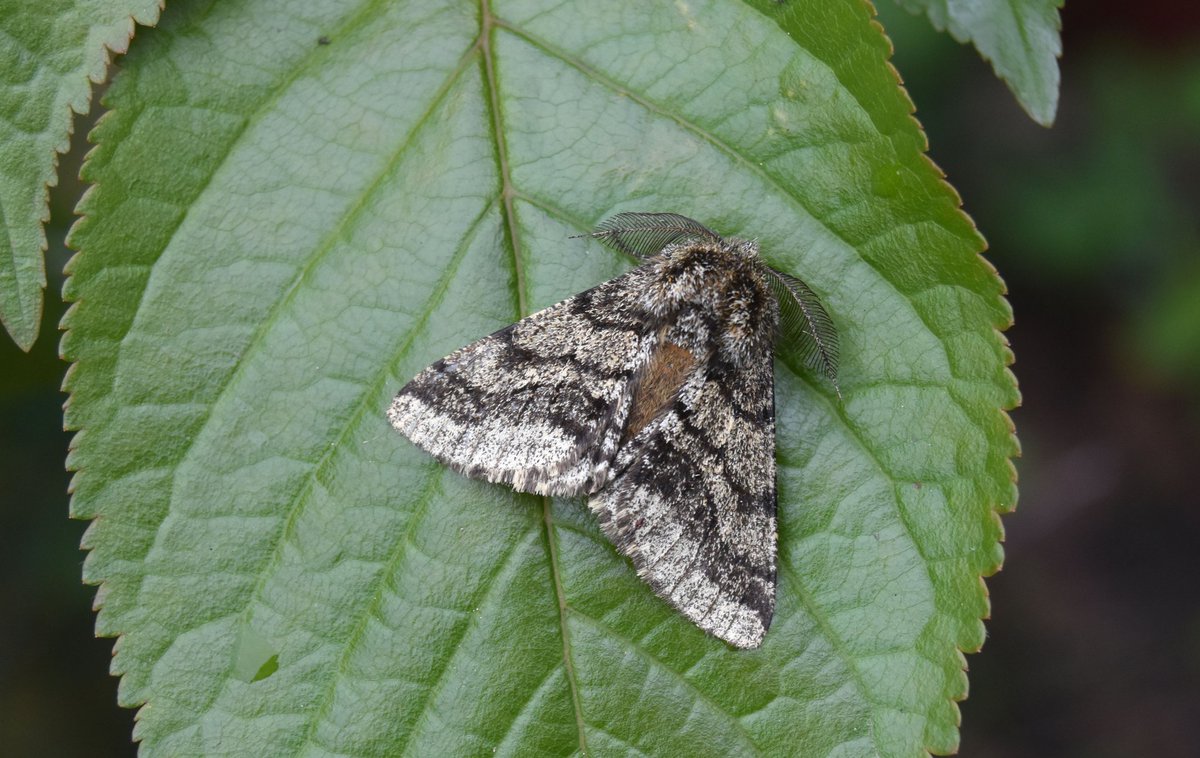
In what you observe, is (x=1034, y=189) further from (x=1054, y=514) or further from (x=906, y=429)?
(x=906, y=429)

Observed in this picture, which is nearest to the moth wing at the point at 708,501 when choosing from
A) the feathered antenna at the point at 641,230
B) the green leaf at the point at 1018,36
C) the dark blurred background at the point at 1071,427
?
A: the feathered antenna at the point at 641,230

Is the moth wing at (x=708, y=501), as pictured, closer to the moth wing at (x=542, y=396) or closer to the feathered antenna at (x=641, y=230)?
the moth wing at (x=542, y=396)

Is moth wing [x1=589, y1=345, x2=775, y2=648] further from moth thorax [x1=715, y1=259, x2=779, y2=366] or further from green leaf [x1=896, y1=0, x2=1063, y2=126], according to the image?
green leaf [x1=896, y1=0, x2=1063, y2=126]

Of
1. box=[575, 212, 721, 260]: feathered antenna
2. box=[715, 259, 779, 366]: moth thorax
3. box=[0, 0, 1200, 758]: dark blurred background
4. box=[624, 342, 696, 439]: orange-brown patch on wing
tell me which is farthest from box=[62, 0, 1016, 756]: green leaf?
box=[0, 0, 1200, 758]: dark blurred background

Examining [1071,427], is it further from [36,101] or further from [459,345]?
[36,101]

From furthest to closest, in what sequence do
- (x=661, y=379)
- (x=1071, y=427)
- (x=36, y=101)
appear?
(x=1071, y=427) < (x=661, y=379) < (x=36, y=101)

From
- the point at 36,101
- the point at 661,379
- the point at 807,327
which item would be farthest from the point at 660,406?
the point at 36,101
